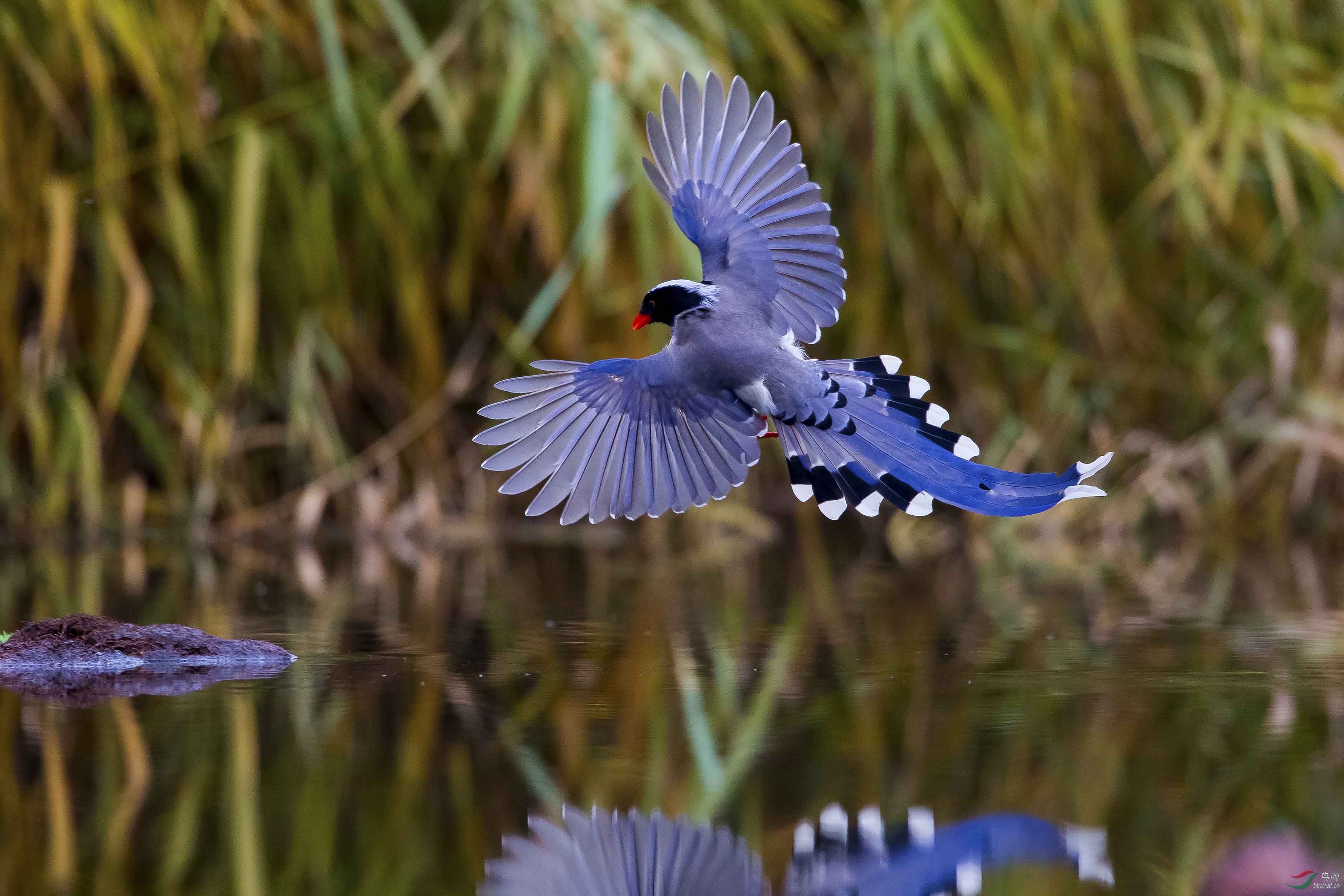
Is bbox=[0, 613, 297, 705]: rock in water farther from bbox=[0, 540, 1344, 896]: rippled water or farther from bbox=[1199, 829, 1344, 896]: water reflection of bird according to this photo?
bbox=[1199, 829, 1344, 896]: water reflection of bird

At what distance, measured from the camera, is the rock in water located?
2.45 metres

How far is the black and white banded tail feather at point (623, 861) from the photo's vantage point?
56.9 inches

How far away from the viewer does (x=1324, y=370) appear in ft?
15.7

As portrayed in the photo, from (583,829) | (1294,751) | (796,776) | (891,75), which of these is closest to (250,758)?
(583,829)

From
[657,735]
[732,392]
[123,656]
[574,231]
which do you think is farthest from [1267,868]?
[574,231]

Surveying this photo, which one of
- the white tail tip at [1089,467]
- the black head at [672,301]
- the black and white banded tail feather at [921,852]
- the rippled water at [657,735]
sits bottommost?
the black and white banded tail feather at [921,852]

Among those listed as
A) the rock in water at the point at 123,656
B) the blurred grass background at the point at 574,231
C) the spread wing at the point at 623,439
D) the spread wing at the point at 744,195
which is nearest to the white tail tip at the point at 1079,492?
the spread wing at the point at 623,439

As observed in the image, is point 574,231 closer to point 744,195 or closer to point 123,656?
point 744,195

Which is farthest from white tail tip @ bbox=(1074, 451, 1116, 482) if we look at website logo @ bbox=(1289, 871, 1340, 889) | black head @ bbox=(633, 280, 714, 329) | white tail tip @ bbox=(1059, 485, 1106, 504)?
website logo @ bbox=(1289, 871, 1340, 889)

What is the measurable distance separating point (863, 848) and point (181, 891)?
0.58m

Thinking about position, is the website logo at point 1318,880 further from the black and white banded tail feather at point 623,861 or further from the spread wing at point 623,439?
the spread wing at point 623,439

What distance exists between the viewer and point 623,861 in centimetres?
153

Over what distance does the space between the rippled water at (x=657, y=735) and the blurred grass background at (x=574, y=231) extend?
1.20m

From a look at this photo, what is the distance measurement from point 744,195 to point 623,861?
1.50m
